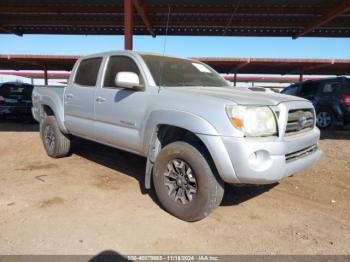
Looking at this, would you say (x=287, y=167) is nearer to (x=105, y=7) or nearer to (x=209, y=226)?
(x=209, y=226)

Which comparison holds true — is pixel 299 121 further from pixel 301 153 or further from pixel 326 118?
pixel 326 118

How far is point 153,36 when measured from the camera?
15.5m

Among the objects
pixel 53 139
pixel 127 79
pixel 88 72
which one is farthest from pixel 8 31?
pixel 127 79

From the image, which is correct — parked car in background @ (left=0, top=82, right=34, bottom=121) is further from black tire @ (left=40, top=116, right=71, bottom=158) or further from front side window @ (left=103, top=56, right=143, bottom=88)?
front side window @ (left=103, top=56, right=143, bottom=88)

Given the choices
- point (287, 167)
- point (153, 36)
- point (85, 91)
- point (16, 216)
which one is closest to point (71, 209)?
point (16, 216)

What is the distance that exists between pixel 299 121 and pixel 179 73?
5.97 ft

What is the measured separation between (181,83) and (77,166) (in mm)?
2714

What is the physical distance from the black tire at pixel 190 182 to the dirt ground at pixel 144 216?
0.15 meters

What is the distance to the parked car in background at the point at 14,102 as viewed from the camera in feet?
42.8

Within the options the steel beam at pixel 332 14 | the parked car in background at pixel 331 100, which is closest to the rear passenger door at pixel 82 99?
the parked car in background at pixel 331 100

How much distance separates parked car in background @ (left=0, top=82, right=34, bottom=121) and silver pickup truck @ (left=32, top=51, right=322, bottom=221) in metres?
8.44

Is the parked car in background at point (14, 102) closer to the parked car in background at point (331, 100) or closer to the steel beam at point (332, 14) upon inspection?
the parked car in background at point (331, 100)

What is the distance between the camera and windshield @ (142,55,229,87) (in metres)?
4.80

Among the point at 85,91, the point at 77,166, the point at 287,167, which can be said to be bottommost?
the point at 77,166
